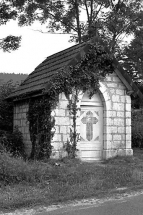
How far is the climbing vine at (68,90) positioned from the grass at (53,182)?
1637mm

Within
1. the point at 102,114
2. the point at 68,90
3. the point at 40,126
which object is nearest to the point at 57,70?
the point at 68,90

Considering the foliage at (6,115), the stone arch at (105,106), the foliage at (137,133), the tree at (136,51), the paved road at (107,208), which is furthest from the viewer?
the tree at (136,51)

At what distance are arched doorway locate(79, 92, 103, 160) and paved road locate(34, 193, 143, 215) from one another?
5.83 meters

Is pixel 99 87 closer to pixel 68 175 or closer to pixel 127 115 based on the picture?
pixel 127 115

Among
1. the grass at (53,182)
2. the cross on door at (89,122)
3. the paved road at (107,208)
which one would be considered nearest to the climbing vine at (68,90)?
the cross on door at (89,122)

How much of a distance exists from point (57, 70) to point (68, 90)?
847 mm

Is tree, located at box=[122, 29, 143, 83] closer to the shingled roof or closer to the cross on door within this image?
the shingled roof

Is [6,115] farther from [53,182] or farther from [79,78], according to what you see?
[53,182]

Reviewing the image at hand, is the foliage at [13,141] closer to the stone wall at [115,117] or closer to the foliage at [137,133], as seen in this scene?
the stone wall at [115,117]

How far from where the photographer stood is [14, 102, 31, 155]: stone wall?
14.1 meters

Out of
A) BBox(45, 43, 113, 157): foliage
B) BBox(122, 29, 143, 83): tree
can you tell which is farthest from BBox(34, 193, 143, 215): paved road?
BBox(122, 29, 143, 83): tree

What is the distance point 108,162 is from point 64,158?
Answer: 1.68 metres

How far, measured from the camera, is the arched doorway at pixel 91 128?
45.0 ft

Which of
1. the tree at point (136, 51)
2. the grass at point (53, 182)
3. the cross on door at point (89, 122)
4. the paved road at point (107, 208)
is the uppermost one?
the tree at point (136, 51)
